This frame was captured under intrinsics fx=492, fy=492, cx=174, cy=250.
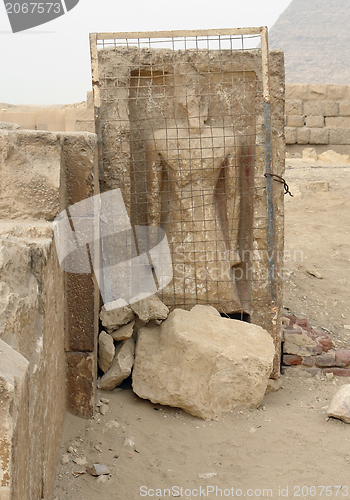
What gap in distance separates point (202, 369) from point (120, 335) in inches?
23.8

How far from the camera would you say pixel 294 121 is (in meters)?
11.0

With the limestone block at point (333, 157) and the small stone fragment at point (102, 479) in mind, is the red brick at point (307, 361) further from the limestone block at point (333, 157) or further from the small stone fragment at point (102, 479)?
the limestone block at point (333, 157)

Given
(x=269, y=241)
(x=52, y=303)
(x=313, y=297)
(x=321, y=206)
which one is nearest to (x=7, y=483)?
(x=52, y=303)

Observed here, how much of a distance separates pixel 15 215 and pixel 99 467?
1330mm

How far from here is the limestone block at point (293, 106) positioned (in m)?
11.0

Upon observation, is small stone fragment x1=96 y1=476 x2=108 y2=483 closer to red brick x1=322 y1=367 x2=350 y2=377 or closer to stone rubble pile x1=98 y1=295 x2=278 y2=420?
stone rubble pile x1=98 y1=295 x2=278 y2=420

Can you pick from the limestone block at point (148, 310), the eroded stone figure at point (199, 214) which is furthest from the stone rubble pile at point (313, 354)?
the limestone block at point (148, 310)

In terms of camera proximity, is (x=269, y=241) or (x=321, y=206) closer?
(x=269, y=241)

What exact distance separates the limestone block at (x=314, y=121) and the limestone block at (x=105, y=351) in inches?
361

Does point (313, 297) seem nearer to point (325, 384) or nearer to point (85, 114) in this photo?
point (325, 384)

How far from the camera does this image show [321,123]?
434 inches

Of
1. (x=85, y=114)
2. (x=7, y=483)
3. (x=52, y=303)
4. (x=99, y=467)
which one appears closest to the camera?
(x=7, y=483)

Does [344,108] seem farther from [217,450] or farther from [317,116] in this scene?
[217,450]

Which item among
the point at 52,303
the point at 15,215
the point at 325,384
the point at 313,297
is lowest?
the point at 325,384
